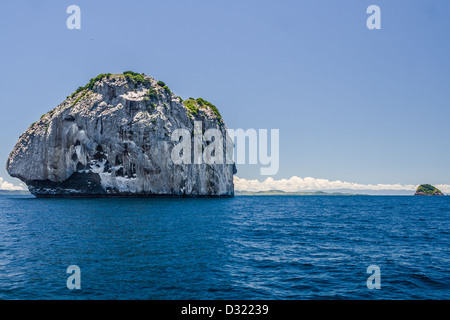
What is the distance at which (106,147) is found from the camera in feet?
262

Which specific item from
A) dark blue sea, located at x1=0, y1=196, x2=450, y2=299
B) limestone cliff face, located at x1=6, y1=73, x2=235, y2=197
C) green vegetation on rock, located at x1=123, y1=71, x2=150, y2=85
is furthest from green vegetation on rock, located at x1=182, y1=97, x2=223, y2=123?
dark blue sea, located at x1=0, y1=196, x2=450, y2=299

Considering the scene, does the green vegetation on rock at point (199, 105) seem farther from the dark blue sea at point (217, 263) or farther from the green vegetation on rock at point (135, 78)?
the dark blue sea at point (217, 263)

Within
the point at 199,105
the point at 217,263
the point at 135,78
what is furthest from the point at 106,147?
the point at 217,263

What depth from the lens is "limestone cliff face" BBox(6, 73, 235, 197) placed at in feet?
263

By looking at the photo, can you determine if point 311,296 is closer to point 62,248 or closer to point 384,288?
point 384,288

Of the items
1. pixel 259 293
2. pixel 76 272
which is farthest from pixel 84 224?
pixel 259 293

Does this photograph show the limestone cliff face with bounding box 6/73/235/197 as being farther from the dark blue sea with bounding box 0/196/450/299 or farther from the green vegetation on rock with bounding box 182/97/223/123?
the dark blue sea with bounding box 0/196/450/299

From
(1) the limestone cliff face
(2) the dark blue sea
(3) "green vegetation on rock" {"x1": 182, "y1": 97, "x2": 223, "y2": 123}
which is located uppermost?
(3) "green vegetation on rock" {"x1": 182, "y1": 97, "x2": 223, "y2": 123}

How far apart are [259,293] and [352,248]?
12427 mm

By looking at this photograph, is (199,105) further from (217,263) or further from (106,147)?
(217,263)

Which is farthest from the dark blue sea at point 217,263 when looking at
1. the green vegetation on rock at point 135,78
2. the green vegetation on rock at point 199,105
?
the green vegetation on rock at point 199,105

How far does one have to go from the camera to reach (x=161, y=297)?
38.6 feet

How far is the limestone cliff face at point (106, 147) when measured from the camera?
263 ft

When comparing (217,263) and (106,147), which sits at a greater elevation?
(106,147)
